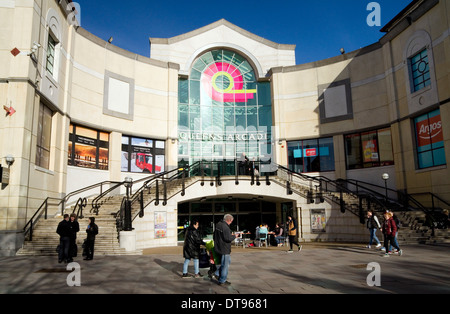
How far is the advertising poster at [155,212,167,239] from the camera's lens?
18991mm

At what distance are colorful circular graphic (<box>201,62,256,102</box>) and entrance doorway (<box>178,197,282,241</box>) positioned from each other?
8.34 metres

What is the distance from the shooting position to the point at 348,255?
12.9 metres

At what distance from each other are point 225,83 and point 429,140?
50.0 feet

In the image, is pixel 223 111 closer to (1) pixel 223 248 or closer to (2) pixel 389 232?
(2) pixel 389 232

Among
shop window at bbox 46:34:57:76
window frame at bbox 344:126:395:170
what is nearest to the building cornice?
window frame at bbox 344:126:395:170

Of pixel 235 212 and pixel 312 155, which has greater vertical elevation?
pixel 312 155

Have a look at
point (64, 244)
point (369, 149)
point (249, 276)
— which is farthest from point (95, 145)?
point (369, 149)

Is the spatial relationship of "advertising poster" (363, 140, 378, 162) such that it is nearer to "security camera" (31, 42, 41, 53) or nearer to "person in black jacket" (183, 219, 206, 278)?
"person in black jacket" (183, 219, 206, 278)

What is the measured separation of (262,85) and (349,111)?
7308mm

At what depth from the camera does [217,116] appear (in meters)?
27.7

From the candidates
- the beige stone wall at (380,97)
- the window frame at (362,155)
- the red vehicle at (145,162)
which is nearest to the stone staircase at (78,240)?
the red vehicle at (145,162)

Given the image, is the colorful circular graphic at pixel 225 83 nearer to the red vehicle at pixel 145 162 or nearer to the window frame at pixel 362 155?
the red vehicle at pixel 145 162
